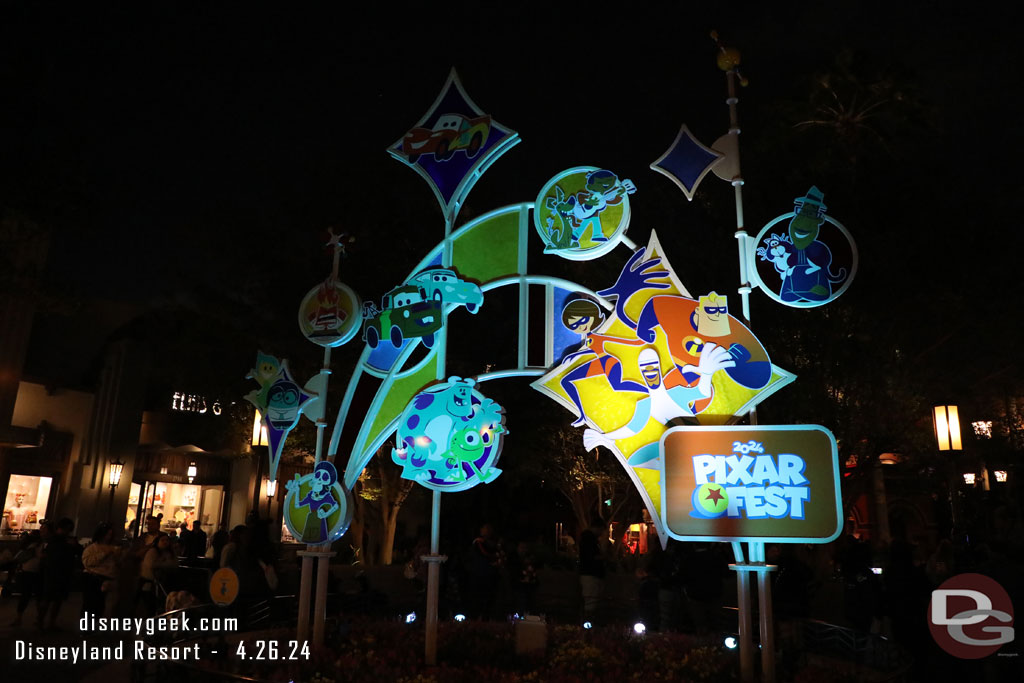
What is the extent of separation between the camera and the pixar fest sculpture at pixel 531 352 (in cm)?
649

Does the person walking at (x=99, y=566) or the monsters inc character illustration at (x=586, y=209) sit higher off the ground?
the monsters inc character illustration at (x=586, y=209)

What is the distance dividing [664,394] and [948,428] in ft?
23.4

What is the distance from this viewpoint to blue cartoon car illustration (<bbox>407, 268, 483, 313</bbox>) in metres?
7.82

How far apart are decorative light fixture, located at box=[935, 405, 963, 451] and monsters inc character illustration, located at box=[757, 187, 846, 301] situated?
6.54 m

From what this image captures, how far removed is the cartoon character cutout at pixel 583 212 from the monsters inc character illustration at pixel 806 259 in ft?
5.19

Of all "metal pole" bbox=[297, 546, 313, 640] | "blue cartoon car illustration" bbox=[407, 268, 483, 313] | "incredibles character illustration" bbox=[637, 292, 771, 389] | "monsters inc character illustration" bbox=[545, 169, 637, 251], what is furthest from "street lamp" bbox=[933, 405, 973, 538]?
"metal pole" bbox=[297, 546, 313, 640]

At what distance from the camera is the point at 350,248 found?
16.8 meters

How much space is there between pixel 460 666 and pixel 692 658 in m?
2.38

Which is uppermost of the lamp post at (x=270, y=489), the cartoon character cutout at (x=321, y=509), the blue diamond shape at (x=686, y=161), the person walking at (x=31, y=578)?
the blue diamond shape at (x=686, y=161)

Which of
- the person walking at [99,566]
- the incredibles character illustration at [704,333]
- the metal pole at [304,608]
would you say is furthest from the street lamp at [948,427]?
the person walking at [99,566]

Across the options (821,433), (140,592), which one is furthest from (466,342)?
(821,433)

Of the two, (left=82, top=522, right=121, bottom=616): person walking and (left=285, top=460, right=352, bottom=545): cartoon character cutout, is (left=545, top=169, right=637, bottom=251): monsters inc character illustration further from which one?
(left=82, top=522, right=121, bottom=616): person walking

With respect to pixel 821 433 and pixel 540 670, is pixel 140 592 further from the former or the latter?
pixel 821 433

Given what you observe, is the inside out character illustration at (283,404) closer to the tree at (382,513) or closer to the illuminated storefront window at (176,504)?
the tree at (382,513)
